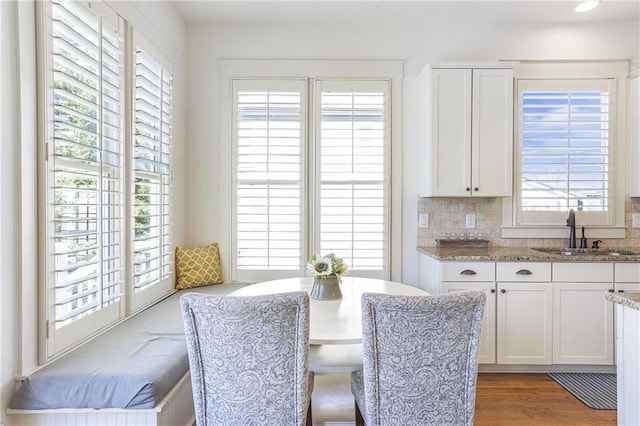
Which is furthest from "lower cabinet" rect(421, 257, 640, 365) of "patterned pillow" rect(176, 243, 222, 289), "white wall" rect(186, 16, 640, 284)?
"patterned pillow" rect(176, 243, 222, 289)

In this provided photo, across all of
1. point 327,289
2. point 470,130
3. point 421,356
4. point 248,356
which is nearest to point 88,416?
point 248,356

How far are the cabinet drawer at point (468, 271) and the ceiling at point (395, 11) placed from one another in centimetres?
206

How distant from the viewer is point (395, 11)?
301 centimetres

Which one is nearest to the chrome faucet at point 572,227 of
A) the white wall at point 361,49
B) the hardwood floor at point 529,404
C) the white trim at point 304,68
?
the hardwood floor at point 529,404

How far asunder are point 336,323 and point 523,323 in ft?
6.06

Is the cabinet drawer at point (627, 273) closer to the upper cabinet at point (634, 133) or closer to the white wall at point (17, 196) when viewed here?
the upper cabinet at point (634, 133)

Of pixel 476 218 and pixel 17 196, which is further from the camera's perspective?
pixel 476 218

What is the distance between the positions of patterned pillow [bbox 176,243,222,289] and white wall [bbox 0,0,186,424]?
1430 mm

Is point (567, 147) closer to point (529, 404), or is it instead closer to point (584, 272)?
point (584, 272)

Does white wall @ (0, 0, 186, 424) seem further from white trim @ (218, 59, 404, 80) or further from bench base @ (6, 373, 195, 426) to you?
white trim @ (218, 59, 404, 80)

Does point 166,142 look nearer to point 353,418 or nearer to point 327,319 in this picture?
point 327,319

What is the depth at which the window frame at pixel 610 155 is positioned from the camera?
3.16m

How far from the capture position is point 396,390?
1.39 metres

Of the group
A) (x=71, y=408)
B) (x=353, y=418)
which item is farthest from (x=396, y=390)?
Result: (x=71, y=408)
